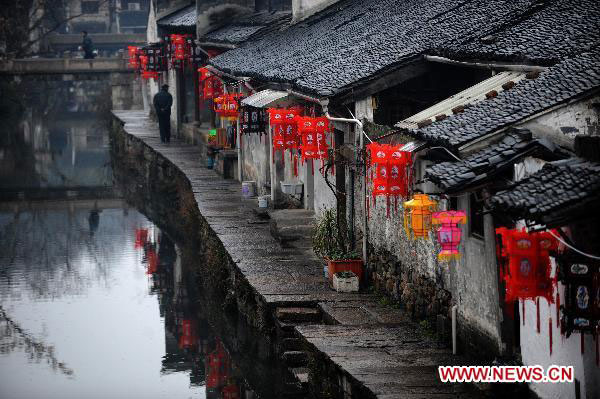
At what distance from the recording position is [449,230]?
42.0 feet

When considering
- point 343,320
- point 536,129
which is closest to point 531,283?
point 536,129

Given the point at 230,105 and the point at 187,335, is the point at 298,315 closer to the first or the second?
the point at 187,335

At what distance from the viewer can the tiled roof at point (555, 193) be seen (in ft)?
31.6

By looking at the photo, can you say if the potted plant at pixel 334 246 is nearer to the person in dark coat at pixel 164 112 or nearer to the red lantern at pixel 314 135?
the red lantern at pixel 314 135

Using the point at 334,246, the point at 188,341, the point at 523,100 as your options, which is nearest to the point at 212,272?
the point at 188,341

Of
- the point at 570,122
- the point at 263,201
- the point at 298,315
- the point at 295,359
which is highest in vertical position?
the point at 570,122

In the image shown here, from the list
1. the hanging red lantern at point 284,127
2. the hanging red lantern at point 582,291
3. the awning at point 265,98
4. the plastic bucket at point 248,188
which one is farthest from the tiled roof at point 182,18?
the hanging red lantern at point 582,291

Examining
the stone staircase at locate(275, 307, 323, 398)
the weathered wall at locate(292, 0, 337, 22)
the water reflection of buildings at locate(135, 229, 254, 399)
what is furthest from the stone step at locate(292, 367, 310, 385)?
the weathered wall at locate(292, 0, 337, 22)

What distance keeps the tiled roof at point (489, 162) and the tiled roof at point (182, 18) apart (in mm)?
28356

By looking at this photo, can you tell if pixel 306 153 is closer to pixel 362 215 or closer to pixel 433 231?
pixel 362 215

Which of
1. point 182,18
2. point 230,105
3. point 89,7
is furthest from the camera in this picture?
point 89,7

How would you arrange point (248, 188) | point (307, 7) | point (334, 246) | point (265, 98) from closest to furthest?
point (334, 246) → point (265, 98) → point (248, 188) → point (307, 7)

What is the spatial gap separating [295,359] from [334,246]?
3852 mm

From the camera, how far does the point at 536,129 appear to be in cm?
1178
